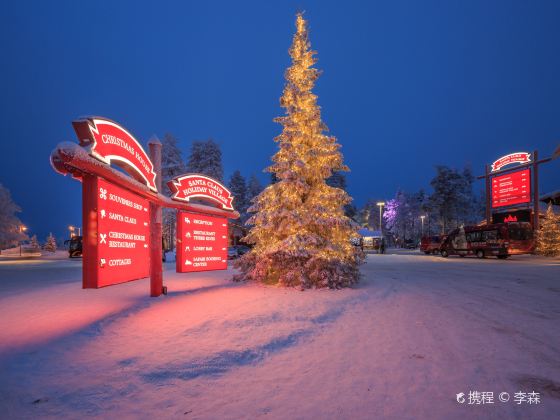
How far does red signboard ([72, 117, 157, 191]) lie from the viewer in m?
5.79

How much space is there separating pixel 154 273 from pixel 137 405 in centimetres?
695

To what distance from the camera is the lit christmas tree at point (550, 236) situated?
28797 mm

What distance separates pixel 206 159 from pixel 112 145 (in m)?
34.6

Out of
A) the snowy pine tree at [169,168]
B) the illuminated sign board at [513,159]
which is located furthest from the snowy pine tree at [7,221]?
the illuminated sign board at [513,159]

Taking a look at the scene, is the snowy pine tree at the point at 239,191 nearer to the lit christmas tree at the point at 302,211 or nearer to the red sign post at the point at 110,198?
the lit christmas tree at the point at 302,211

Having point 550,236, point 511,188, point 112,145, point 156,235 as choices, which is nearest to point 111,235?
point 112,145

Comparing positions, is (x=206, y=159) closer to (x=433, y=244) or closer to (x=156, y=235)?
(x=433, y=244)

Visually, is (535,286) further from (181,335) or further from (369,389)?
(181,335)

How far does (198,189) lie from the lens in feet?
44.7

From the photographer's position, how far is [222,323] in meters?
7.09

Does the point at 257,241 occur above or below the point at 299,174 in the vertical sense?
below

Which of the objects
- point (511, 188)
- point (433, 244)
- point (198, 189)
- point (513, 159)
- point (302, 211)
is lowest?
point (433, 244)

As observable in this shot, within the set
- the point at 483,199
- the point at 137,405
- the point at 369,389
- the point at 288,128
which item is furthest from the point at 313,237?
the point at 483,199

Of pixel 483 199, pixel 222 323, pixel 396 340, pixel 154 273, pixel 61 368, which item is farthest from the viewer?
pixel 483 199
